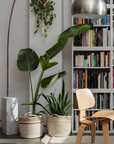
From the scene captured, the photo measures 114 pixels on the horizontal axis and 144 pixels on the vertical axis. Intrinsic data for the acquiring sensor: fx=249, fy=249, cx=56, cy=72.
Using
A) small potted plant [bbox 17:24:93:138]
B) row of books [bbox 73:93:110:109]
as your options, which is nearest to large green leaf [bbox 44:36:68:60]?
small potted plant [bbox 17:24:93:138]

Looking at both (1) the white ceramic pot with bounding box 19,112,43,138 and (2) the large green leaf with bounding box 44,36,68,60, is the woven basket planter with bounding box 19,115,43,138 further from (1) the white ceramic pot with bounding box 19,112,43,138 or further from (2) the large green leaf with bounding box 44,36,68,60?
(2) the large green leaf with bounding box 44,36,68,60

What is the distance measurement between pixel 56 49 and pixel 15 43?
3.17ft

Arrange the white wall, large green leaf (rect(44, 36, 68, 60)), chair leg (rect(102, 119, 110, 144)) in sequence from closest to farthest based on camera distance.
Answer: chair leg (rect(102, 119, 110, 144))
large green leaf (rect(44, 36, 68, 60))
the white wall

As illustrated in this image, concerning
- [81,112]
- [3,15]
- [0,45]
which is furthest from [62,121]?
[3,15]

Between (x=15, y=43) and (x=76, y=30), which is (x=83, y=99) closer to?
(x=76, y=30)

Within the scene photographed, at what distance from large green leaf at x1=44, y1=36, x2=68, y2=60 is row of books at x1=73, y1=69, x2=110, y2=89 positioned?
1.54 ft

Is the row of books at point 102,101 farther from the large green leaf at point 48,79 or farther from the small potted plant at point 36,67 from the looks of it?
the small potted plant at point 36,67

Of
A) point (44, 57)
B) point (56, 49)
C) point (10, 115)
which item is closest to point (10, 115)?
point (10, 115)

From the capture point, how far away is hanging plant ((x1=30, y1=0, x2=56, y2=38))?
14.1 feet

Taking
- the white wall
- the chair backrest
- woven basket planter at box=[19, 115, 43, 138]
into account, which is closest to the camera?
the chair backrest

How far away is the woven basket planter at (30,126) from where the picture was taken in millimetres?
3893

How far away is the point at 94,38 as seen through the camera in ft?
13.9

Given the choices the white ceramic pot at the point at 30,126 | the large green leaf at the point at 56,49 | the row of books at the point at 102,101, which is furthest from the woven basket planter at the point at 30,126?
the large green leaf at the point at 56,49

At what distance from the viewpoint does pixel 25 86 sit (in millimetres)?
4578
